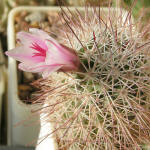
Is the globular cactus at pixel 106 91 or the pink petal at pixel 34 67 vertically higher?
the pink petal at pixel 34 67

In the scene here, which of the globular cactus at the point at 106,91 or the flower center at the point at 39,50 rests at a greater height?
the flower center at the point at 39,50

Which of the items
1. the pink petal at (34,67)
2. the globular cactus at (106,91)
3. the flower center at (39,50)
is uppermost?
the flower center at (39,50)

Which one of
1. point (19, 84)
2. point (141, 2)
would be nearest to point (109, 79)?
point (141, 2)

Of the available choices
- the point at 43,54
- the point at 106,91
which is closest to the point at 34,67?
the point at 43,54

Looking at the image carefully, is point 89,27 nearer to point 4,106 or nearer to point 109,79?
point 109,79

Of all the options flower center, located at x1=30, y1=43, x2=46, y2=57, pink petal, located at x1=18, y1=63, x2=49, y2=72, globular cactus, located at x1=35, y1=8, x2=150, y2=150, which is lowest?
globular cactus, located at x1=35, y1=8, x2=150, y2=150

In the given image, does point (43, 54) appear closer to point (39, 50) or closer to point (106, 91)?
point (39, 50)

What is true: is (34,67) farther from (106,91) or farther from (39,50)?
(106,91)
